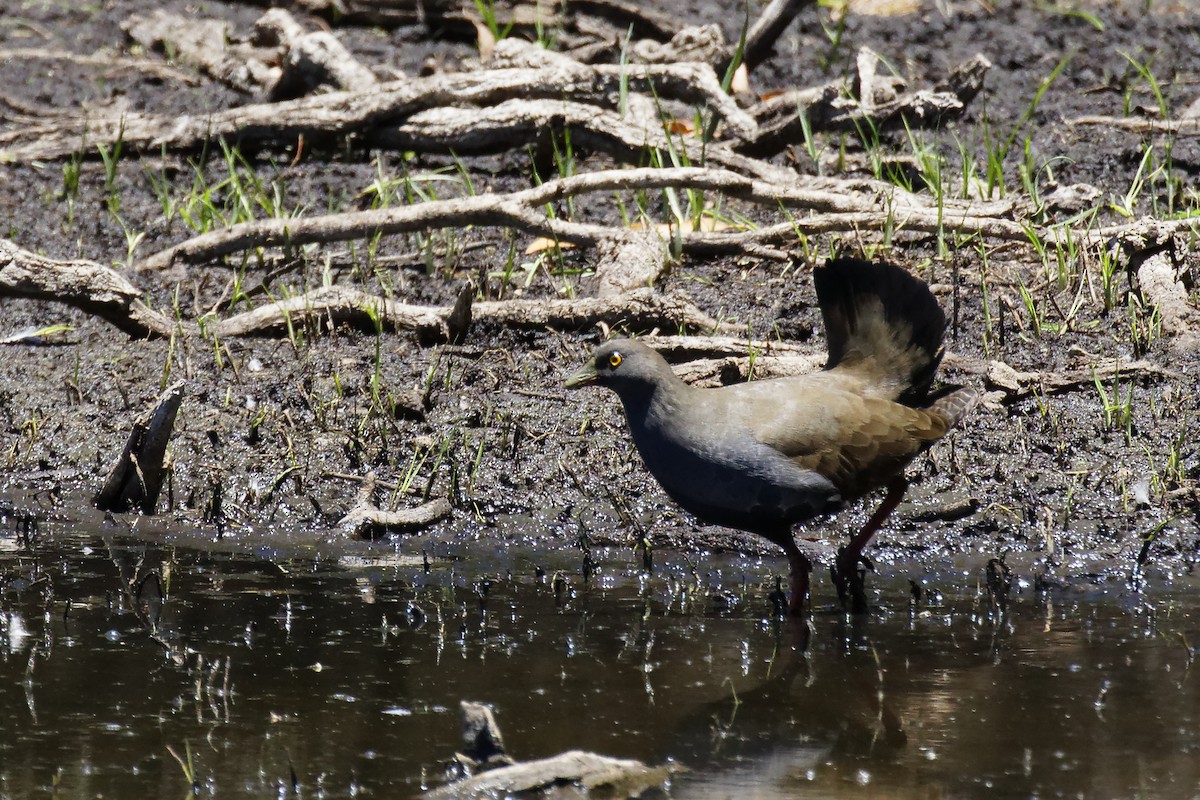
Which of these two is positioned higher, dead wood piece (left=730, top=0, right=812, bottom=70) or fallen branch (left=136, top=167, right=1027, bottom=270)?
dead wood piece (left=730, top=0, right=812, bottom=70)

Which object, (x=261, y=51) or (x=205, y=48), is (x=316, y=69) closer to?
(x=261, y=51)

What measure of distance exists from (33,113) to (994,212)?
6.04 meters

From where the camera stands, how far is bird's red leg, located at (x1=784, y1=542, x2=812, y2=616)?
16.5 feet

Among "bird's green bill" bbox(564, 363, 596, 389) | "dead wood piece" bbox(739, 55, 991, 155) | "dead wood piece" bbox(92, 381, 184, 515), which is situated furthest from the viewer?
"dead wood piece" bbox(739, 55, 991, 155)

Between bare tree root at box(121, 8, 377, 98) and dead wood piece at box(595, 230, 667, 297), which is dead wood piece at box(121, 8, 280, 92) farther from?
dead wood piece at box(595, 230, 667, 297)

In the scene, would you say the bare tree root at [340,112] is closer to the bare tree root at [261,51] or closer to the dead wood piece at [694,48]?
the bare tree root at [261,51]

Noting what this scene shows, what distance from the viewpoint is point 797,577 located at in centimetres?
508

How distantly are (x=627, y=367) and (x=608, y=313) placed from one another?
1.70 meters

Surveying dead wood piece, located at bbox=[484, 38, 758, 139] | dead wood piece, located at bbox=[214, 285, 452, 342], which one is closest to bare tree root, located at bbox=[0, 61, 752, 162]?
dead wood piece, located at bbox=[484, 38, 758, 139]

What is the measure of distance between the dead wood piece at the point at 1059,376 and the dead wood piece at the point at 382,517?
2.42 metres

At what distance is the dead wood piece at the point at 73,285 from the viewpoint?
252 inches

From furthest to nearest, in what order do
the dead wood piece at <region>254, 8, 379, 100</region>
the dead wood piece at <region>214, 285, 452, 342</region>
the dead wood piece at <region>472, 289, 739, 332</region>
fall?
the dead wood piece at <region>254, 8, 379, 100</region> < the dead wood piece at <region>214, 285, 452, 342</region> < the dead wood piece at <region>472, 289, 739, 332</region>

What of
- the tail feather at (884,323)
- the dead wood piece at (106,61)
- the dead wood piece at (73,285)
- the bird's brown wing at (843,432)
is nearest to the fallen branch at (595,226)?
the dead wood piece at (73,285)

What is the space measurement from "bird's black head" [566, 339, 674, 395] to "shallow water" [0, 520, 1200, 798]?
2.42ft
